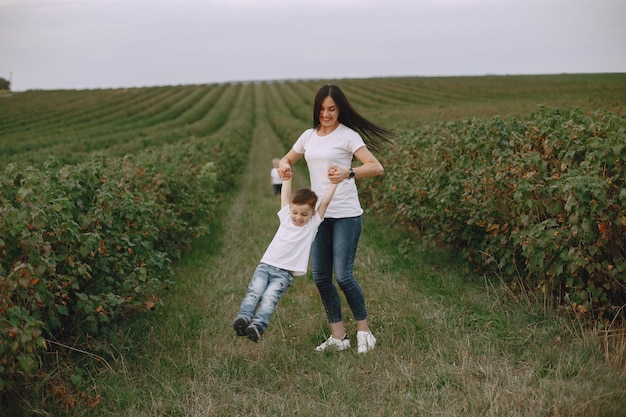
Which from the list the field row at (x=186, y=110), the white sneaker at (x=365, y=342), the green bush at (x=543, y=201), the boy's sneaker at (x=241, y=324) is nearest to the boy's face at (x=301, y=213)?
the boy's sneaker at (x=241, y=324)

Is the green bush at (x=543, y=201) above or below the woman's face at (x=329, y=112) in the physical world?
below

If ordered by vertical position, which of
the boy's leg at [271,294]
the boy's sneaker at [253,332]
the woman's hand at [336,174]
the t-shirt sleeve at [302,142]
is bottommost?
the boy's sneaker at [253,332]

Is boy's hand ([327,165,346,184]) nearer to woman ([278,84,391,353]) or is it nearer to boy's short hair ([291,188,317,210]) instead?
woman ([278,84,391,353])

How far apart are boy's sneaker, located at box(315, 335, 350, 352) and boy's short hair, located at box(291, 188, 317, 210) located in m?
1.25

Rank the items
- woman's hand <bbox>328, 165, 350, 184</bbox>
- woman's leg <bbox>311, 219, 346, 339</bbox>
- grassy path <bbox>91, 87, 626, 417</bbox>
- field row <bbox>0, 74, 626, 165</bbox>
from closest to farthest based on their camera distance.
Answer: grassy path <bbox>91, 87, 626, 417</bbox>
woman's hand <bbox>328, 165, 350, 184</bbox>
woman's leg <bbox>311, 219, 346, 339</bbox>
field row <bbox>0, 74, 626, 165</bbox>

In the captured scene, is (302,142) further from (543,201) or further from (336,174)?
(543,201)

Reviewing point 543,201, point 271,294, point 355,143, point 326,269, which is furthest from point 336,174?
point 543,201

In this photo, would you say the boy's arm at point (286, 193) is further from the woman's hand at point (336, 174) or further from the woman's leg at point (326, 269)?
the woman's hand at point (336, 174)

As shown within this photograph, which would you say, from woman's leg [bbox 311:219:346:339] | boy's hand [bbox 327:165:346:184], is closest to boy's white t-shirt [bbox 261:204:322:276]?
woman's leg [bbox 311:219:346:339]

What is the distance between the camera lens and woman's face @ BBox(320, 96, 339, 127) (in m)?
4.19

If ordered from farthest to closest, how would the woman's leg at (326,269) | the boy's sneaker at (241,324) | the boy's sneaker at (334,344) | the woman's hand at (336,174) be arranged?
the boy's sneaker at (334,344) → the woman's leg at (326,269) → the woman's hand at (336,174) → the boy's sneaker at (241,324)

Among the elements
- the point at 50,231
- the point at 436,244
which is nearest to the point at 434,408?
the point at 50,231

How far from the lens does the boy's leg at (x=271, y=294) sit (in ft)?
12.0

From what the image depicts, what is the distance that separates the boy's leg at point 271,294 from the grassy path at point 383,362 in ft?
1.74
